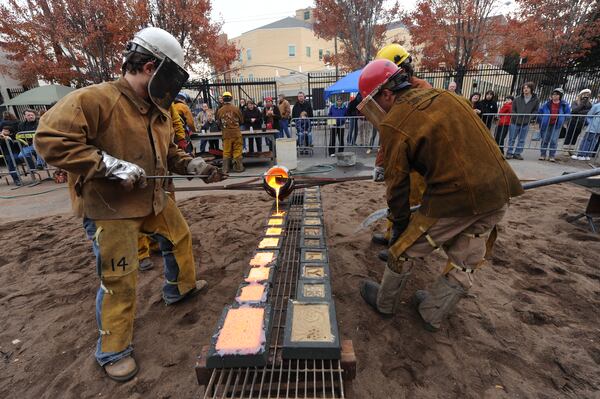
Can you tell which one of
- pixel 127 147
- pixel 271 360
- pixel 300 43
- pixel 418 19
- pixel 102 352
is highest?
pixel 300 43

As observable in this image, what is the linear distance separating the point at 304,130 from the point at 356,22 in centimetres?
843

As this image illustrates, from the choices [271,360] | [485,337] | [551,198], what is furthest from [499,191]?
[551,198]

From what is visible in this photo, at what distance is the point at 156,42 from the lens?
187 centimetres

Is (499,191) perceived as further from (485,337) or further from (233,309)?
(233,309)

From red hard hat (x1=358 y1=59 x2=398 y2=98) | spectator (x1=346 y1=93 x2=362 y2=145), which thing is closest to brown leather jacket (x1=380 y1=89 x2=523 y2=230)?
red hard hat (x1=358 y1=59 x2=398 y2=98)

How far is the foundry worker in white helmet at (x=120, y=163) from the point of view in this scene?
170 cm

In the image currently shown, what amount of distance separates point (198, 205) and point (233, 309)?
3.44 metres

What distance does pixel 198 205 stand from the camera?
16.7 feet

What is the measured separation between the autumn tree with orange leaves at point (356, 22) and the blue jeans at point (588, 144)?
32.1 feet

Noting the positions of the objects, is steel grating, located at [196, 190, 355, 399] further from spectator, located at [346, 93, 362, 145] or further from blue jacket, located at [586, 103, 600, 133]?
blue jacket, located at [586, 103, 600, 133]

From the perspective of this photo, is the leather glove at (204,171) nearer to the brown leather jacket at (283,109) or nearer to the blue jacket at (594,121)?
the brown leather jacket at (283,109)

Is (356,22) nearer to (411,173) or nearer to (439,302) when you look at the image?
(411,173)

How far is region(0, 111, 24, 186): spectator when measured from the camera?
6999 mm

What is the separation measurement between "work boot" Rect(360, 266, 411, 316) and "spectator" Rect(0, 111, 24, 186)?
829 centimetres
